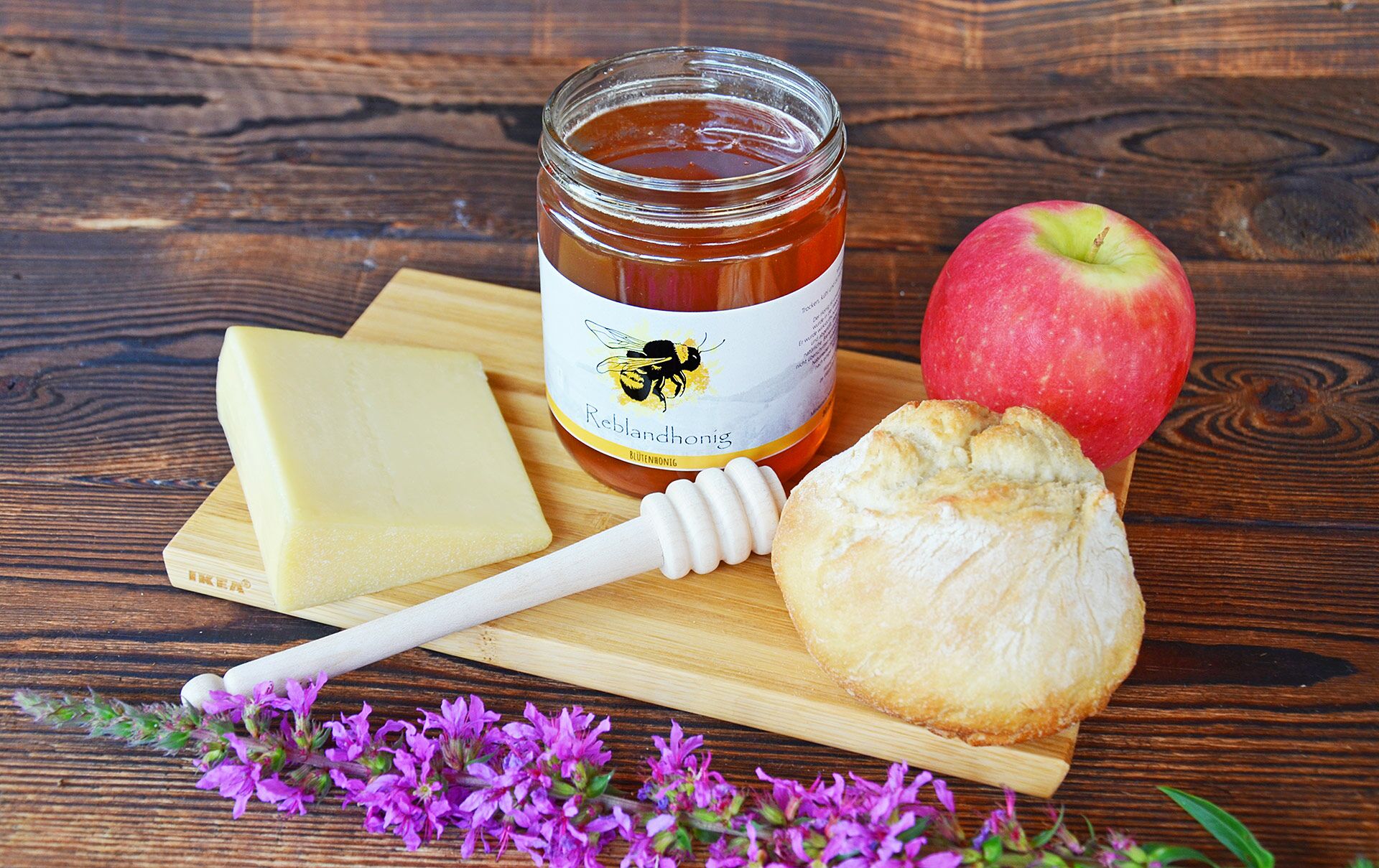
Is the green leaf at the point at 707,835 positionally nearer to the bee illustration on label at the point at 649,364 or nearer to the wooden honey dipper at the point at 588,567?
the wooden honey dipper at the point at 588,567

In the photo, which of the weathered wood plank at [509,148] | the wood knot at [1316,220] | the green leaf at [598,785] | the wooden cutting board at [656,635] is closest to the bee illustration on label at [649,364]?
the wooden cutting board at [656,635]

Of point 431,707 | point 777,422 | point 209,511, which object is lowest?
point 431,707

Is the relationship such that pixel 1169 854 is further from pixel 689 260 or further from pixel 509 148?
pixel 509 148

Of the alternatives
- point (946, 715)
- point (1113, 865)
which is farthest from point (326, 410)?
point (1113, 865)

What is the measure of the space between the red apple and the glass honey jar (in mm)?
171

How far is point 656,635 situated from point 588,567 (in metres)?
0.11

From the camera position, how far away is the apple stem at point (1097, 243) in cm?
143

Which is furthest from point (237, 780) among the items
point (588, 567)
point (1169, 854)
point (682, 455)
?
point (1169, 854)

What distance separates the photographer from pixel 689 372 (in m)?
1.36

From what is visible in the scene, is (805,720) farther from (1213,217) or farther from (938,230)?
(1213,217)

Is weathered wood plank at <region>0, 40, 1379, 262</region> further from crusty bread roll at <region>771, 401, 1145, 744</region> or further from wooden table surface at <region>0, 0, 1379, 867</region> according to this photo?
crusty bread roll at <region>771, 401, 1145, 744</region>

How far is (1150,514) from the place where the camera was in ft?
5.25

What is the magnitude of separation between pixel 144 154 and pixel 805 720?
1.79 metres

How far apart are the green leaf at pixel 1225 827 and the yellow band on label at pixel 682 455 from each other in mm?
582
